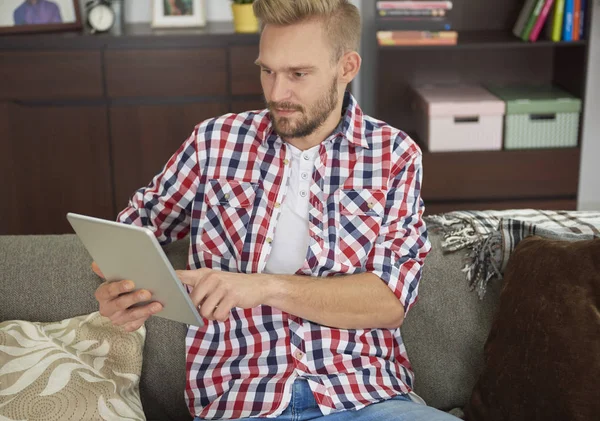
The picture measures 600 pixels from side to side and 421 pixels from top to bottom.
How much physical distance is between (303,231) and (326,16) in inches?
16.3

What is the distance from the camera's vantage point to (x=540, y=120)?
3.39 metres

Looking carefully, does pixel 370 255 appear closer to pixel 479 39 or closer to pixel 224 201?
pixel 224 201

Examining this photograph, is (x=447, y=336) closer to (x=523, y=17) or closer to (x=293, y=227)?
(x=293, y=227)

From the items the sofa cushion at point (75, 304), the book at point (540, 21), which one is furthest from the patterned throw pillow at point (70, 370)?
the book at point (540, 21)

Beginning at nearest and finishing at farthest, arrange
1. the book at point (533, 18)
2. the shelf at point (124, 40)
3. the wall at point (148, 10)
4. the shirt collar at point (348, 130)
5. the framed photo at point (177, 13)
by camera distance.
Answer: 1. the shirt collar at point (348, 130)
2. the shelf at point (124, 40)
3. the book at point (533, 18)
4. the framed photo at point (177, 13)
5. the wall at point (148, 10)

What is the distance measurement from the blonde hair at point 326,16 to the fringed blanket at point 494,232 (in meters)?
0.43

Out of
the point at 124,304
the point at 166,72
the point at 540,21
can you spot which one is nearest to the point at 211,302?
the point at 124,304

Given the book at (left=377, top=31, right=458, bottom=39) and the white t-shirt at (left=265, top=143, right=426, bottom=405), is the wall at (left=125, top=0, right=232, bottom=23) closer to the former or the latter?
the book at (left=377, top=31, right=458, bottom=39)

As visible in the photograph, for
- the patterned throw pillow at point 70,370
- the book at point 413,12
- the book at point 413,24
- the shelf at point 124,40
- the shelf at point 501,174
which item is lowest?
the shelf at point 501,174

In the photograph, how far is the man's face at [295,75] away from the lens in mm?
1659

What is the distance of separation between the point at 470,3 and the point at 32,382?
101 inches

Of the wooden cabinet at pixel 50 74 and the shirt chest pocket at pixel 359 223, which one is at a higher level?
the wooden cabinet at pixel 50 74

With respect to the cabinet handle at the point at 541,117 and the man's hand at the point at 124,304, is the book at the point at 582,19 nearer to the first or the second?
the cabinet handle at the point at 541,117

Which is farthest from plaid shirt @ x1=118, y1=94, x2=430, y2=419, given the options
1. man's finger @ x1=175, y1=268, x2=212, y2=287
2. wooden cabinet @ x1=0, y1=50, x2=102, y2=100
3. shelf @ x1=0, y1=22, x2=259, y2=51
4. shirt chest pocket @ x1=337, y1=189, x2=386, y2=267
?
wooden cabinet @ x1=0, y1=50, x2=102, y2=100
